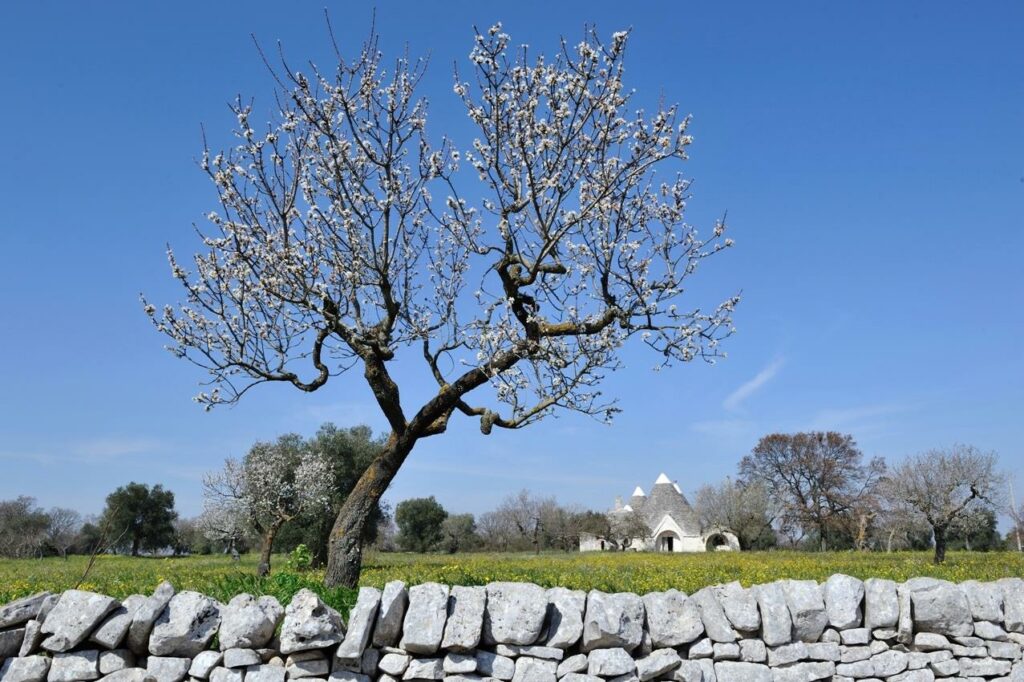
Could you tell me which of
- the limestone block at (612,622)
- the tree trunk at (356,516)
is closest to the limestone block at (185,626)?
the tree trunk at (356,516)

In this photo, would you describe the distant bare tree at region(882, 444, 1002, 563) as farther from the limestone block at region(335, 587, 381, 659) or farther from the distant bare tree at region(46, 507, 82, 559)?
the distant bare tree at region(46, 507, 82, 559)

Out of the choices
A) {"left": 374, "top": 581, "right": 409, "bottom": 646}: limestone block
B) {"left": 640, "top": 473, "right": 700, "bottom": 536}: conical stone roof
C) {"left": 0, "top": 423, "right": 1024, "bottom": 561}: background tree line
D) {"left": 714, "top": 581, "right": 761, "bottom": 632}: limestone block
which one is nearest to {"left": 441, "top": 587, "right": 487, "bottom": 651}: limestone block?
{"left": 374, "top": 581, "right": 409, "bottom": 646}: limestone block

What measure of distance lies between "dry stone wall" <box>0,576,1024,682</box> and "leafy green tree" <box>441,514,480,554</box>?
59109 millimetres

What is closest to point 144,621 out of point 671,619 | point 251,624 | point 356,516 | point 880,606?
point 251,624

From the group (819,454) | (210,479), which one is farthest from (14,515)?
(819,454)

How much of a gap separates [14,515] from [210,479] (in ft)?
119

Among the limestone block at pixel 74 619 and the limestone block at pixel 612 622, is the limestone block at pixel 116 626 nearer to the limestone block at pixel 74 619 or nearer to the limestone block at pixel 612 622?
the limestone block at pixel 74 619

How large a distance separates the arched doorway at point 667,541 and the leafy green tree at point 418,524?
18891 millimetres

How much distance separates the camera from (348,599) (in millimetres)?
7340

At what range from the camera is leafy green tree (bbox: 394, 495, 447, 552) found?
5719cm

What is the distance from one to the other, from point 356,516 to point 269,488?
20.1m

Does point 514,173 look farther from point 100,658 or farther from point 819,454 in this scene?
point 819,454

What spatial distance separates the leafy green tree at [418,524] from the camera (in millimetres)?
57188

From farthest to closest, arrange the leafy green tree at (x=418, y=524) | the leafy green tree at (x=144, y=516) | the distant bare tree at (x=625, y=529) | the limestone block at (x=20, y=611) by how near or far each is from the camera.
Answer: the distant bare tree at (x=625, y=529), the leafy green tree at (x=418, y=524), the leafy green tree at (x=144, y=516), the limestone block at (x=20, y=611)
